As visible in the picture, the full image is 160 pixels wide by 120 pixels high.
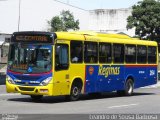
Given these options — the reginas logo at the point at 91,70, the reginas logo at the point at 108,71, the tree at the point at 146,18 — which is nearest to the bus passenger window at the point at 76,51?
the reginas logo at the point at 91,70

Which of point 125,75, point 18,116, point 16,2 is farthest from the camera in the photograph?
point 16,2

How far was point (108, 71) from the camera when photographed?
23375 millimetres

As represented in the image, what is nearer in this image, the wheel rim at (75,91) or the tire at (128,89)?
the wheel rim at (75,91)

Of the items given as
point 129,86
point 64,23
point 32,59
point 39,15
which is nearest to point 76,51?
point 32,59

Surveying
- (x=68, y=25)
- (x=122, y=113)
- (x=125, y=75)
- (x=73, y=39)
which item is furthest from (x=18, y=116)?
(x=68, y=25)

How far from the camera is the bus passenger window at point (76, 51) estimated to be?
67.6 feet

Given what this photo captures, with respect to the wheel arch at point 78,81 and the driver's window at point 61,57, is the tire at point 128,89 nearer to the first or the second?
the wheel arch at point 78,81

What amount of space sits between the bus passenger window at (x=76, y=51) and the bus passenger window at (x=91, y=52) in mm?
398

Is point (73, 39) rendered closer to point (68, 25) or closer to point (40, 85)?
point (40, 85)

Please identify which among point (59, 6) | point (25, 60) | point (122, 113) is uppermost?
point (59, 6)

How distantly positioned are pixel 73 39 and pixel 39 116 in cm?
678

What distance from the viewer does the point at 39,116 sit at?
14.4 m

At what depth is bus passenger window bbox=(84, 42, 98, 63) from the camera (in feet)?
71.0

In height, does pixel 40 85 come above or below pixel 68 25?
below
